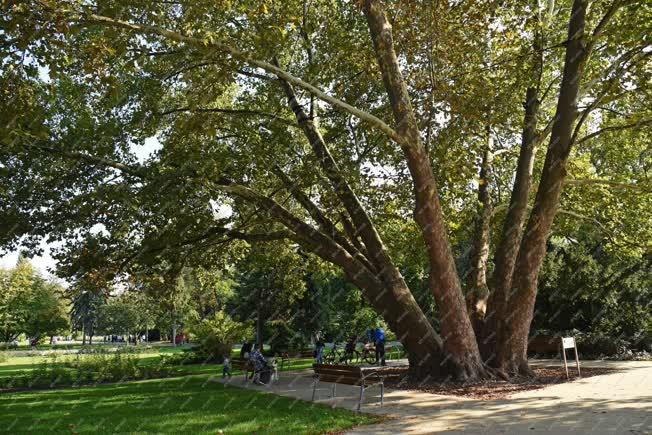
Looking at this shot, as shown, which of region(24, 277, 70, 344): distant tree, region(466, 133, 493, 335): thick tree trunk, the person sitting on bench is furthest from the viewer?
region(24, 277, 70, 344): distant tree

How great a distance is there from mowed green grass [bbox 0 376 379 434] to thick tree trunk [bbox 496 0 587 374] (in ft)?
18.5

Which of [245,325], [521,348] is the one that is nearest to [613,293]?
[521,348]

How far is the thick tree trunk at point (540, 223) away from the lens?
1234cm

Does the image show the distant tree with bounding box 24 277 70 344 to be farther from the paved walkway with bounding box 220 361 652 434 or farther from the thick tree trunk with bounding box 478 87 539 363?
the paved walkway with bounding box 220 361 652 434

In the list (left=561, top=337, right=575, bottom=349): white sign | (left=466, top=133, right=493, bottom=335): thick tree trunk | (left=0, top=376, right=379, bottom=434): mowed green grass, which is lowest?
(left=0, top=376, right=379, bottom=434): mowed green grass

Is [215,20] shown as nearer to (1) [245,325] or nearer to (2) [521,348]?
(2) [521,348]

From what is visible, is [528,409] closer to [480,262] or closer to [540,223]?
[540,223]

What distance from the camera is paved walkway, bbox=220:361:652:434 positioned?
6969mm

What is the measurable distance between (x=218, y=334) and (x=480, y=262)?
13.4 metres

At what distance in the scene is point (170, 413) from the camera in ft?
30.4

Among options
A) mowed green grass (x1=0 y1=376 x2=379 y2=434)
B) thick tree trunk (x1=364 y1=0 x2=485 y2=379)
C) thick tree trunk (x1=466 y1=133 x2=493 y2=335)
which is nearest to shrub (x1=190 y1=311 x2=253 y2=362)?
mowed green grass (x1=0 y1=376 x2=379 y2=434)

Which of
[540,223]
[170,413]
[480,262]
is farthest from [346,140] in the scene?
[170,413]

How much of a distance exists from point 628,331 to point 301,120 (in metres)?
14.0

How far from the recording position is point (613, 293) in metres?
18.7
